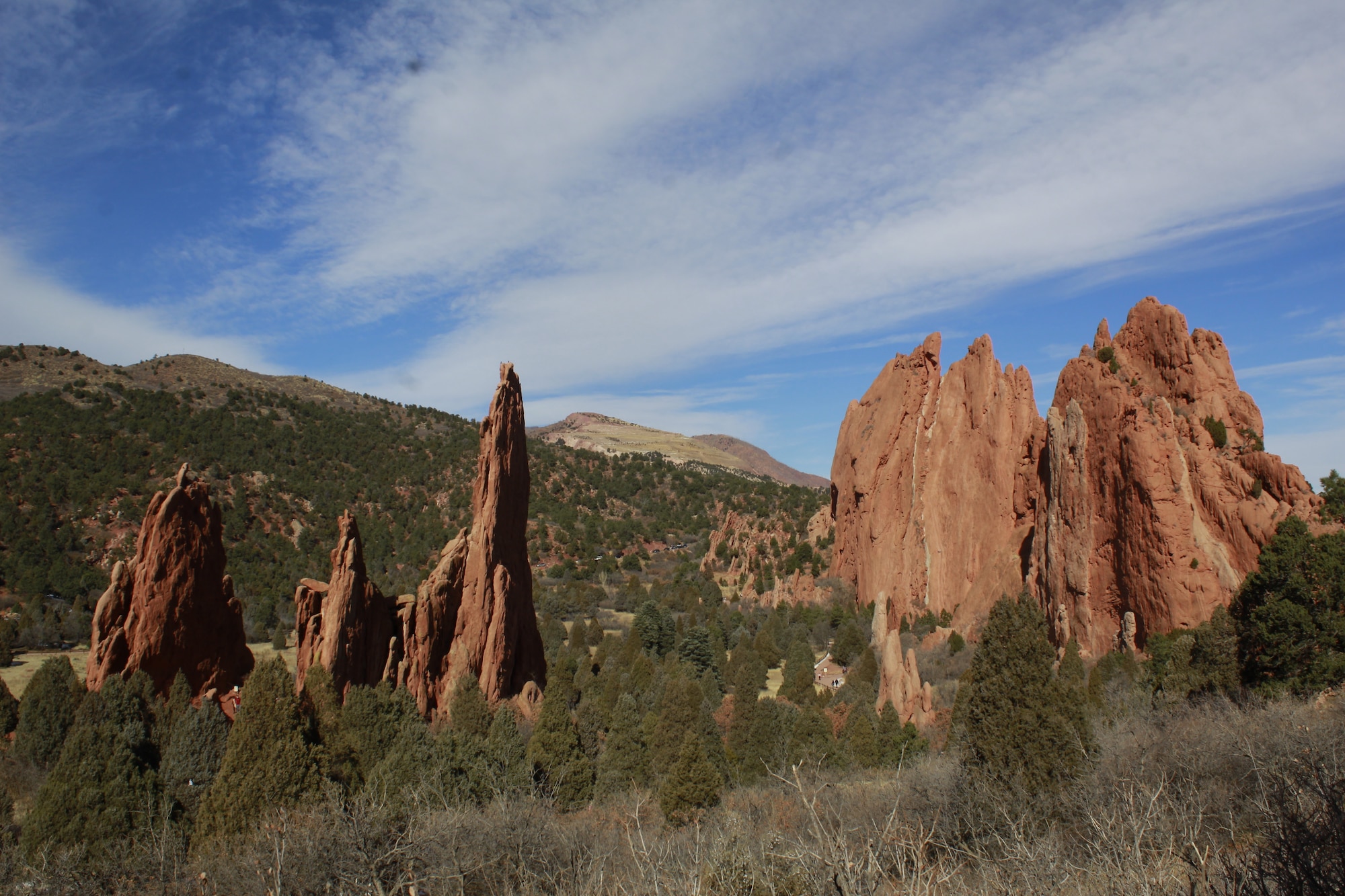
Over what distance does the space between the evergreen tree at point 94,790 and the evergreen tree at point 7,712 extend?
22.6 feet

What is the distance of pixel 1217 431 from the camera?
38.5 meters

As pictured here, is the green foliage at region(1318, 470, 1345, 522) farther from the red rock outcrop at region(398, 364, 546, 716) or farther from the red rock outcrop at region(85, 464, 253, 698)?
the red rock outcrop at region(85, 464, 253, 698)

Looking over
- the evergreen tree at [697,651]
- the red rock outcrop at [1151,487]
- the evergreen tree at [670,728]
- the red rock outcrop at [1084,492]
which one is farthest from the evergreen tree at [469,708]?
the red rock outcrop at [1151,487]

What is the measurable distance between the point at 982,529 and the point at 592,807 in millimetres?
42269

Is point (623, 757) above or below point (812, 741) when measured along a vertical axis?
above

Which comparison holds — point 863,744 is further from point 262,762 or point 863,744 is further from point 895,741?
point 262,762

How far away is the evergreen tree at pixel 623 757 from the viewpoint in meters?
23.3

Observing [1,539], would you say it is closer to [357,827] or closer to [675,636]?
[675,636]

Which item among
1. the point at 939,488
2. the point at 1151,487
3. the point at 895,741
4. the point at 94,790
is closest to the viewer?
the point at 94,790

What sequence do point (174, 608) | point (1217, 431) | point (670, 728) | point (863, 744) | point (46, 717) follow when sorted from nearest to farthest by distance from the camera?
point (46, 717)
point (174, 608)
point (670, 728)
point (863, 744)
point (1217, 431)

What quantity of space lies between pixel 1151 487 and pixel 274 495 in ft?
204

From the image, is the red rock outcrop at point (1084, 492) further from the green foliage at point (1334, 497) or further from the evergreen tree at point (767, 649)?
the evergreen tree at point (767, 649)

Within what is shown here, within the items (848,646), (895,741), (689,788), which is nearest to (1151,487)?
(895,741)

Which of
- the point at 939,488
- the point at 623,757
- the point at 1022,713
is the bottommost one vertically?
the point at 623,757
